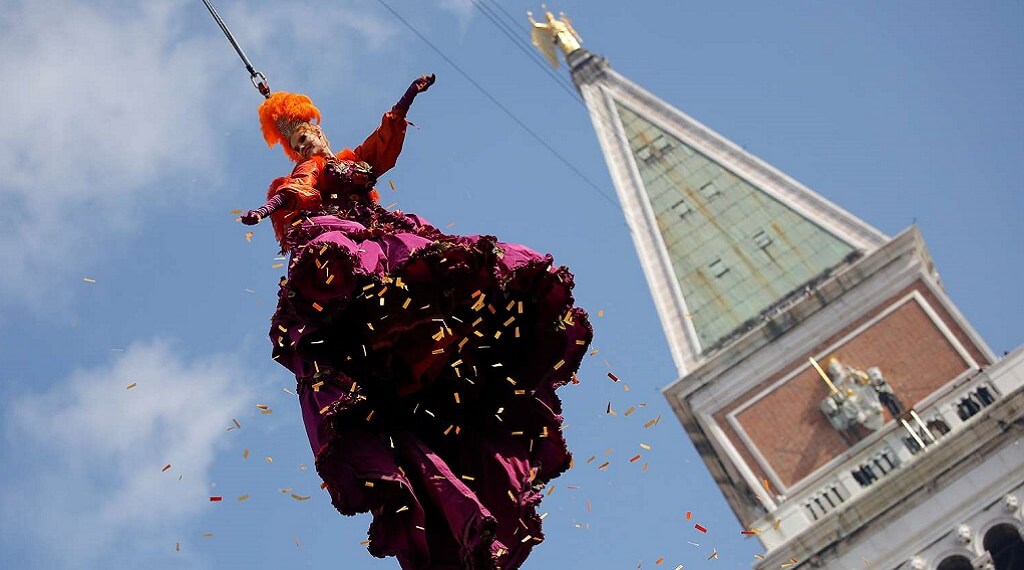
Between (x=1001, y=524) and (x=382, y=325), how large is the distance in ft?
80.7

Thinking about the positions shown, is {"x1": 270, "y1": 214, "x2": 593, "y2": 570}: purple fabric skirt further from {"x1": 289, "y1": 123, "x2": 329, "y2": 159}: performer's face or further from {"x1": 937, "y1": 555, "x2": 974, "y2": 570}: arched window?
{"x1": 937, "y1": 555, "x2": 974, "y2": 570}: arched window

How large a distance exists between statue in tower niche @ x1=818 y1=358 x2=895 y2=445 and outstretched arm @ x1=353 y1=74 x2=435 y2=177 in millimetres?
25338

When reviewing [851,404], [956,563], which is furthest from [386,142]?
[851,404]

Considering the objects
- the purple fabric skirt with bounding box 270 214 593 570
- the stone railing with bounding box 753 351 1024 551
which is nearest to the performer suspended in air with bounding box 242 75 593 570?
the purple fabric skirt with bounding box 270 214 593 570

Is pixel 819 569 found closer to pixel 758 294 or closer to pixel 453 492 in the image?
pixel 758 294

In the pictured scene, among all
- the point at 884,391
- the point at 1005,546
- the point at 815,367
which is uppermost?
the point at 815,367

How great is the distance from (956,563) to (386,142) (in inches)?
935

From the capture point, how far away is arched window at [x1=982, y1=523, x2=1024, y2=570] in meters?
28.9

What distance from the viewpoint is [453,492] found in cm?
617

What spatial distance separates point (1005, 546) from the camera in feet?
96.0

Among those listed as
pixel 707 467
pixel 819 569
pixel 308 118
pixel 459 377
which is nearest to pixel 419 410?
pixel 459 377

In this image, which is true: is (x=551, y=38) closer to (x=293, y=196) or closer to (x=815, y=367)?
(x=815, y=367)

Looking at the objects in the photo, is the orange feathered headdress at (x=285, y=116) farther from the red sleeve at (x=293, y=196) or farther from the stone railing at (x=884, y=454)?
the stone railing at (x=884, y=454)

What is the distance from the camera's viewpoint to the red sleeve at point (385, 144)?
294 inches
